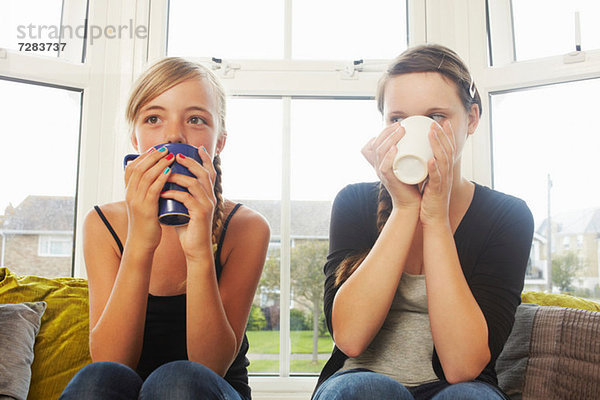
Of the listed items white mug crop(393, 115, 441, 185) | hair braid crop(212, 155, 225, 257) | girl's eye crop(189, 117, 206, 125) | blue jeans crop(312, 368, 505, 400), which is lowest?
blue jeans crop(312, 368, 505, 400)

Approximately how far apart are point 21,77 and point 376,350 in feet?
5.19

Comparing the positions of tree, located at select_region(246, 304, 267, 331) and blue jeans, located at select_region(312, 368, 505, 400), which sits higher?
blue jeans, located at select_region(312, 368, 505, 400)

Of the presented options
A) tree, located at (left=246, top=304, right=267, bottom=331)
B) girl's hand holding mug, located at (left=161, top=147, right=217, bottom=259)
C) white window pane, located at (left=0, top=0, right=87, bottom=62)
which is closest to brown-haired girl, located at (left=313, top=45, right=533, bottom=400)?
girl's hand holding mug, located at (left=161, top=147, right=217, bottom=259)

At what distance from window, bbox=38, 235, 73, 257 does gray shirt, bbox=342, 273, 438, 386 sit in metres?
1.23

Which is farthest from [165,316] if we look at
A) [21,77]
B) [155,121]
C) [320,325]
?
[21,77]

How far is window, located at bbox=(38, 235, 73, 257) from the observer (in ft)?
5.80

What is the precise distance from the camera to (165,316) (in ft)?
3.70

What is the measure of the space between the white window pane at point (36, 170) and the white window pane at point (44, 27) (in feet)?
0.52

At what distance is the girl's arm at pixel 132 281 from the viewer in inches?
34.3

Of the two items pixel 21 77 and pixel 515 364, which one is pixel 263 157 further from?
pixel 515 364

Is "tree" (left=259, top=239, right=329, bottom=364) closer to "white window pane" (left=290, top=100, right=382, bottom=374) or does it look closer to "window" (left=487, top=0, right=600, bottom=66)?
"white window pane" (left=290, top=100, right=382, bottom=374)

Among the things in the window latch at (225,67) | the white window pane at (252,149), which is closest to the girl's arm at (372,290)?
the white window pane at (252,149)

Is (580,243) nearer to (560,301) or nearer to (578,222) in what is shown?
(578,222)

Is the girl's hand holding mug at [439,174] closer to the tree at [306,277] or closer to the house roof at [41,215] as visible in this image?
the tree at [306,277]
